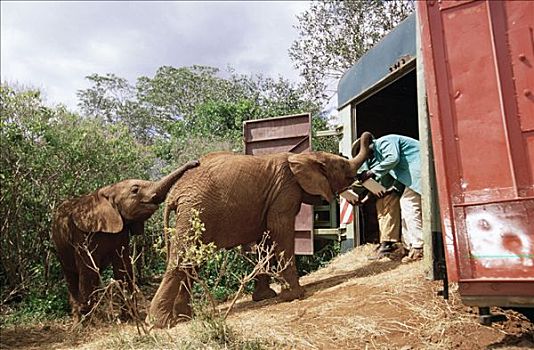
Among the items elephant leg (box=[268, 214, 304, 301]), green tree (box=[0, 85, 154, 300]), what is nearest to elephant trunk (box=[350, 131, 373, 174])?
elephant leg (box=[268, 214, 304, 301])

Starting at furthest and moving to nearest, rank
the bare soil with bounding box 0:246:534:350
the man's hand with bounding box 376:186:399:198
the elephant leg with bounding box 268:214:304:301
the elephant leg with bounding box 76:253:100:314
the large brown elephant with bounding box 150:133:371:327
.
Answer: the elephant leg with bounding box 76:253:100:314, the man's hand with bounding box 376:186:399:198, the elephant leg with bounding box 268:214:304:301, the large brown elephant with bounding box 150:133:371:327, the bare soil with bounding box 0:246:534:350

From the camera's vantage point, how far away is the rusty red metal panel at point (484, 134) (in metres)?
3.24

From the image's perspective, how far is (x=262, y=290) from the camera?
7.71 meters

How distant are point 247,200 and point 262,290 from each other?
4.45 ft

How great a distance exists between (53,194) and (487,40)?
31.3 ft

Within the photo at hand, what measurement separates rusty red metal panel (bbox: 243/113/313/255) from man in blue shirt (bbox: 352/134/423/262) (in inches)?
70.9

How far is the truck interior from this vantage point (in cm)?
1027

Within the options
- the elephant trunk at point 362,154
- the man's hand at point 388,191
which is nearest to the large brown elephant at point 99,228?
the elephant trunk at point 362,154

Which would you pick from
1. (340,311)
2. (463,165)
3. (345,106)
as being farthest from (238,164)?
(463,165)

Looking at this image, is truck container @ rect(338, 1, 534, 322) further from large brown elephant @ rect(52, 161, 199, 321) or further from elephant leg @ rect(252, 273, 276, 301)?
large brown elephant @ rect(52, 161, 199, 321)

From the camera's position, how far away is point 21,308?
987 cm

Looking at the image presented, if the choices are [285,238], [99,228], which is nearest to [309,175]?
[285,238]

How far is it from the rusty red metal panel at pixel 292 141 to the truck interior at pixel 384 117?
92cm

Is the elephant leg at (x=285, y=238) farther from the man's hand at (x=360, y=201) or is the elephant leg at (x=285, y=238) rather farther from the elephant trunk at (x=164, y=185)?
the man's hand at (x=360, y=201)
